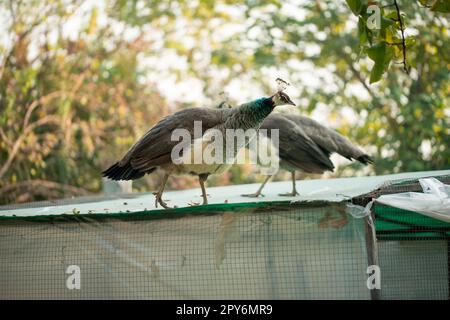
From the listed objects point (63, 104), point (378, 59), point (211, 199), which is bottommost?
point (211, 199)

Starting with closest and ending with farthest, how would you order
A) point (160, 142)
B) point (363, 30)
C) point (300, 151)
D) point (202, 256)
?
1. point (363, 30)
2. point (202, 256)
3. point (160, 142)
4. point (300, 151)

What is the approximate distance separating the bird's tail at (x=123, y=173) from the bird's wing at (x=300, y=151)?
1.25m

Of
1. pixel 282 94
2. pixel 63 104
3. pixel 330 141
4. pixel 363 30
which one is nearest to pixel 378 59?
pixel 363 30

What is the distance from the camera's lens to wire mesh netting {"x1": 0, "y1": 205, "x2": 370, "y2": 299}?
8.12 feet

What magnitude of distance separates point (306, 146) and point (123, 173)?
4.62 ft

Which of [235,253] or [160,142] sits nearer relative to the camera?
[235,253]

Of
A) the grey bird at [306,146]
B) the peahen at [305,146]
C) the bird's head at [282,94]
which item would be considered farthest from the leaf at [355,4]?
the grey bird at [306,146]

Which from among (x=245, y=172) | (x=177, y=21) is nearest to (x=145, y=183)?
(x=245, y=172)

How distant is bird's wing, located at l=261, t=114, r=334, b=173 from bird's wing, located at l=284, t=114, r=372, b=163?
22cm

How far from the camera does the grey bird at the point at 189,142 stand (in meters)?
3.39

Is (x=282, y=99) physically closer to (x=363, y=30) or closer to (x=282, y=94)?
(x=282, y=94)

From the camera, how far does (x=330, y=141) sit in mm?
4711

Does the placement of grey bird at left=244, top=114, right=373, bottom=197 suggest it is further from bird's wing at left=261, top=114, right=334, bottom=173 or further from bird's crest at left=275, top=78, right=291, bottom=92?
bird's crest at left=275, top=78, right=291, bottom=92
